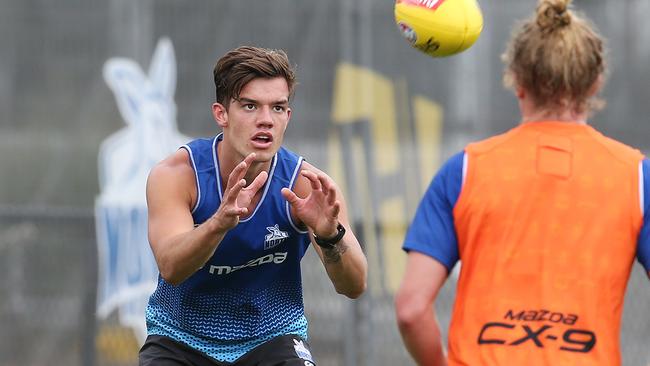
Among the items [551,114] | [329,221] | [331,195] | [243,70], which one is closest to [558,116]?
[551,114]

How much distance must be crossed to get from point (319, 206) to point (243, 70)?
747mm

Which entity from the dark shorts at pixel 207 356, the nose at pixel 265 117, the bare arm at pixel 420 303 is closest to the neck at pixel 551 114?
the bare arm at pixel 420 303

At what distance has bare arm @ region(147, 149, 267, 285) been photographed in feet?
15.3

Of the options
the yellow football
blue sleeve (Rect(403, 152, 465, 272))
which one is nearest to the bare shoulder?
the yellow football

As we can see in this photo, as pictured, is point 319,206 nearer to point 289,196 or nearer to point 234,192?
point 289,196

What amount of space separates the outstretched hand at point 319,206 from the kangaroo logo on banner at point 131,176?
419cm

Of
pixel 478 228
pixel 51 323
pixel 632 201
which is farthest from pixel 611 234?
pixel 51 323

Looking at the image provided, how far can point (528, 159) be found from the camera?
12.5 feet

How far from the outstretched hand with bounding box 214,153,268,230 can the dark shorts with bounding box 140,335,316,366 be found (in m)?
0.94

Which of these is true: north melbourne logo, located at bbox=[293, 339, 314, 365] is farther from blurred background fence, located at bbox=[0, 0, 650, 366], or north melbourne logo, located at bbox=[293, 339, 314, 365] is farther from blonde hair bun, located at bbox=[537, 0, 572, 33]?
blurred background fence, located at bbox=[0, 0, 650, 366]

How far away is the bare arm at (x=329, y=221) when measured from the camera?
4.79 metres

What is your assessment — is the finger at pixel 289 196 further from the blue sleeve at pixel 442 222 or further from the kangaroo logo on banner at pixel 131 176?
the kangaroo logo on banner at pixel 131 176

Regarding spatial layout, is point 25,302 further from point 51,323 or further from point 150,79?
point 150,79

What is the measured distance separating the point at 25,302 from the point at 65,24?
6.81 ft
